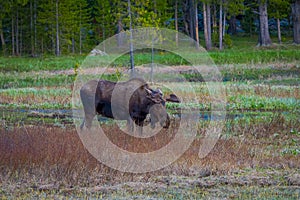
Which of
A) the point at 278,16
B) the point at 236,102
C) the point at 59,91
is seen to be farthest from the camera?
the point at 278,16

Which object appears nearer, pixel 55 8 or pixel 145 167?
pixel 145 167

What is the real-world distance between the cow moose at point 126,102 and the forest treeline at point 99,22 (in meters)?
28.0

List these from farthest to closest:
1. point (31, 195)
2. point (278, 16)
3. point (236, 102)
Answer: point (278, 16) < point (236, 102) < point (31, 195)

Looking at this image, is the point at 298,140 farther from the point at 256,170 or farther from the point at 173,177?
the point at 173,177

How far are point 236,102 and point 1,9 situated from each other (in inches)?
1459

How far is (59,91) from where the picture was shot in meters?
27.5

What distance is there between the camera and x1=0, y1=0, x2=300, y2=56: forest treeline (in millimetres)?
49781

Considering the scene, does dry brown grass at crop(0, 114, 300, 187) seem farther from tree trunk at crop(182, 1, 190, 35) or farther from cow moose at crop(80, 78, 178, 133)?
tree trunk at crop(182, 1, 190, 35)

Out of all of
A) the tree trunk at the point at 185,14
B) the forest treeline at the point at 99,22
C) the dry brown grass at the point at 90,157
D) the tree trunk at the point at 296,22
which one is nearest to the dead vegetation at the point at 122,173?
the dry brown grass at the point at 90,157

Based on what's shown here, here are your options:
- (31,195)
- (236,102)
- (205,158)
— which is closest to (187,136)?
(205,158)

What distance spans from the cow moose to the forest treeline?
91.9ft

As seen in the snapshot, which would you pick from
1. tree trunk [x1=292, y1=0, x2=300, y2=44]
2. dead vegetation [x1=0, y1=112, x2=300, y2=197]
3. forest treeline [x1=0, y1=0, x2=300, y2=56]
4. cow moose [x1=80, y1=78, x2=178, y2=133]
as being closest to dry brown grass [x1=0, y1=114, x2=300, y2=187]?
dead vegetation [x1=0, y1=112, x2=300, y2=197]

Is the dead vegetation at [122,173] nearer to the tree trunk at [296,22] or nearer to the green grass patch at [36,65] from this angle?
the green grass patch at [36,65]

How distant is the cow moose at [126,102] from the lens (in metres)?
14.7
